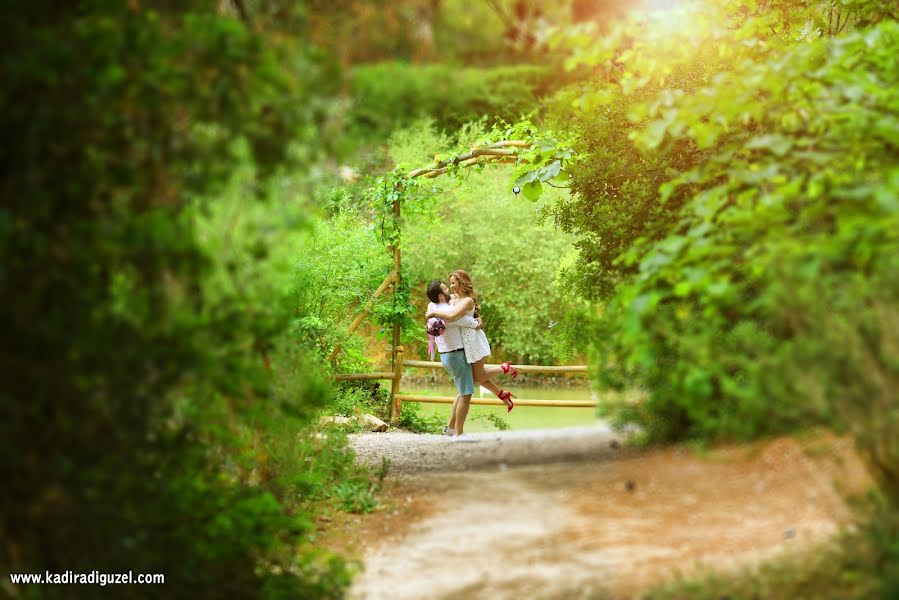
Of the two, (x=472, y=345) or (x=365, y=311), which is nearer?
(x=472, y=345)

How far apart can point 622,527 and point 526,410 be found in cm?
900

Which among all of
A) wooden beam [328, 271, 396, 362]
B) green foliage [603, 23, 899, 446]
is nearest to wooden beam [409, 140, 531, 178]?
wooden beam [328, 271, 396, 362]

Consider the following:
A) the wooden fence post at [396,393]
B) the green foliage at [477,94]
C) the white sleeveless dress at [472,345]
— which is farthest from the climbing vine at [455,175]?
the green foliage at [477,94]

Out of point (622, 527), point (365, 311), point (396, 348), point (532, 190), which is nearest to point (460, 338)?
point (532, 190)

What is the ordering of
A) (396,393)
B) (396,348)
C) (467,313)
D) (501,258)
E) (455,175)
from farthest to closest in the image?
(501,258) → (396,393) → (396,348) → (455,175) → (467,313)

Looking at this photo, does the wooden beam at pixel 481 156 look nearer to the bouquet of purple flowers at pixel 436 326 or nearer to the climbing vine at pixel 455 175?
the climbing vine at pixel 455 175

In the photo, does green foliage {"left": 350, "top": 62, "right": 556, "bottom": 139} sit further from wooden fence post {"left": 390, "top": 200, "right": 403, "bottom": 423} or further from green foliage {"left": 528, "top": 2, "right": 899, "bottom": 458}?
green foliage {"left": 528, "top": 2, "right": 899, "bottom": 458}

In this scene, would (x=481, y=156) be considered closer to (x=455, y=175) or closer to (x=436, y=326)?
(x=455, y=175)

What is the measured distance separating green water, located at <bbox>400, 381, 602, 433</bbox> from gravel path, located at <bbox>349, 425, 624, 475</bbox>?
94.9 inches

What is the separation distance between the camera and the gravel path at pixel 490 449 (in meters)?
5.02

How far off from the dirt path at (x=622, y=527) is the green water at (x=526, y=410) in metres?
4.84

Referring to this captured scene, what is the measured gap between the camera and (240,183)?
10.2ft

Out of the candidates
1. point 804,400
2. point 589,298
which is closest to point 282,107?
point 804,400

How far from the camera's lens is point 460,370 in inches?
301
